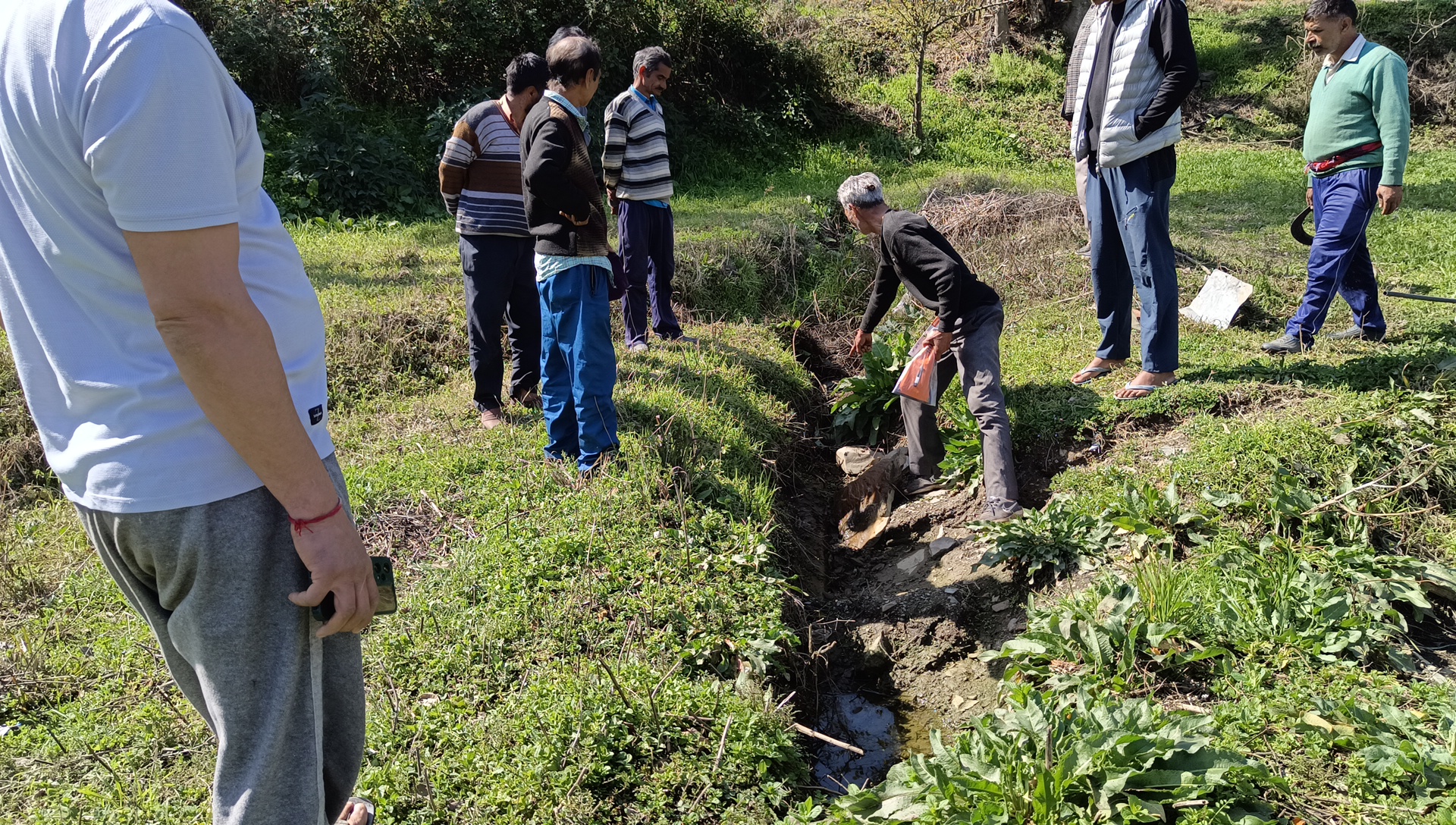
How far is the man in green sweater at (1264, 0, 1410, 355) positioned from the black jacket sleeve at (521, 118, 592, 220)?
4169 mm

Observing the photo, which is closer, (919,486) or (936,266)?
(936,266)

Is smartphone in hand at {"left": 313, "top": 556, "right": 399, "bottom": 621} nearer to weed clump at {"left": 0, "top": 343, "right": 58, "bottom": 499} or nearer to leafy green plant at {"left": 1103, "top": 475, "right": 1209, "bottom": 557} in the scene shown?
leafy green plant at {"left": 1103, "top": 475, "right": 1209, "bottom": 557}

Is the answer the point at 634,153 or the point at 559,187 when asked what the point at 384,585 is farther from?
the point at 634,153

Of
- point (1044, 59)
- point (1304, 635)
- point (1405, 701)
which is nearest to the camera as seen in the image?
point (1405, 701)

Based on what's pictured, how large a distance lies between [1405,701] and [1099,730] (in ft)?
3.80

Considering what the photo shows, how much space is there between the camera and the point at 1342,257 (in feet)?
17.5

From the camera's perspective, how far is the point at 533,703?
10.1ft

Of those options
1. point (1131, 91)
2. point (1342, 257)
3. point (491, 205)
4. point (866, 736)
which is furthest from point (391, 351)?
point (1342, 257)

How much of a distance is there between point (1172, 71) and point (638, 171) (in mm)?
3281

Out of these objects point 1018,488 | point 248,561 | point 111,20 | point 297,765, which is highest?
point 111,20

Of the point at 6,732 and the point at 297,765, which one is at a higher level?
the point at 297,765

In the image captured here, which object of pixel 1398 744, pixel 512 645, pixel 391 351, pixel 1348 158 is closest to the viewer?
pixel 1398 744

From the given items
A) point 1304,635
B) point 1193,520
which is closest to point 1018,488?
point 1193,520

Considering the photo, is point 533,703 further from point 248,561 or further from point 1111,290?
point 1111,290
